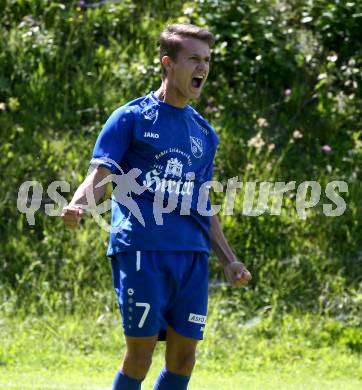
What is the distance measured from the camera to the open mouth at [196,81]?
15.3 ft

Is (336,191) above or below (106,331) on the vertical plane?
above

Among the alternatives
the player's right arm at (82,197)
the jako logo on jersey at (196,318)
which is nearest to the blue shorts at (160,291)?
the jako logo on jersey at (196,318)

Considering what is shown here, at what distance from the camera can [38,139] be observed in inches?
367

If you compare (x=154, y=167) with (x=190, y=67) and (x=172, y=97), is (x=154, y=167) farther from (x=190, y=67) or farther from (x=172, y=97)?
(x=190, y=67)

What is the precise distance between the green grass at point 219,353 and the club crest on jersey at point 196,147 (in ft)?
7.82

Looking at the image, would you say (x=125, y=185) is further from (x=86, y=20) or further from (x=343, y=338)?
(x=86, y=20)

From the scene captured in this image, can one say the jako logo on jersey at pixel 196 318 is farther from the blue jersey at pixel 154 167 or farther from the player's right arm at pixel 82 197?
the player's right arm at pixel 82 197

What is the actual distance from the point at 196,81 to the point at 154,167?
0.45m

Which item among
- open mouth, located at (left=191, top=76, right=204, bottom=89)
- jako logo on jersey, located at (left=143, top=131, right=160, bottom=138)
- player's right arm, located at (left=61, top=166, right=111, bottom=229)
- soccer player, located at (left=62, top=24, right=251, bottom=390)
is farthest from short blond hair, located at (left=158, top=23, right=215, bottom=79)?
player's right arm, located at (left=61, top=166, right=111, bottom=229)

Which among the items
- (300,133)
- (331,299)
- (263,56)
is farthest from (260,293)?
(263,56)

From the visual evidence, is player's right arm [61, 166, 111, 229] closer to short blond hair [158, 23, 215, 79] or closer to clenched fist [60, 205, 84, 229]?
clenched fist [60, 205, 84, 229]

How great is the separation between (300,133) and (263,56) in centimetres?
84

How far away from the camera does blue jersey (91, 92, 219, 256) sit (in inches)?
179

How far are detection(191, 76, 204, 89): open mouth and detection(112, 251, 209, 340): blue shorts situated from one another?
0.77 meters
